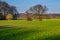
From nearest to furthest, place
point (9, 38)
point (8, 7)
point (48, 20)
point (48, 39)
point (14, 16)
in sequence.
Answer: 1. point (48, 39)
2. point (9, 38)
3. point (48, 20)
4. point (14, 16)
5. point (8, 7)

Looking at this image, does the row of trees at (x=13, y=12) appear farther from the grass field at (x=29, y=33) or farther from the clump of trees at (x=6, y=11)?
the grass field at (x=29, y=33)

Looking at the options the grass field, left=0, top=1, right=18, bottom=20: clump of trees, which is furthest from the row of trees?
the grass field

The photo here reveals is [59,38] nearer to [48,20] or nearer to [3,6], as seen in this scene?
[48,20]

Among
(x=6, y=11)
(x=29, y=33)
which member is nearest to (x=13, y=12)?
(x=6, y=11)

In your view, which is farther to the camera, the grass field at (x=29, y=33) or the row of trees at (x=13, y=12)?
the row of trees at (x=13, y=12)

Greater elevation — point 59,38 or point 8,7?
point 8,7

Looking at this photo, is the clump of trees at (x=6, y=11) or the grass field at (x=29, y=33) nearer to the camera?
the grass field at (x=29, y=33)

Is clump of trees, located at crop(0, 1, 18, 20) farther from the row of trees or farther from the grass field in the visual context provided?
the grass field

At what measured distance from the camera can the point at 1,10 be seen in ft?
134

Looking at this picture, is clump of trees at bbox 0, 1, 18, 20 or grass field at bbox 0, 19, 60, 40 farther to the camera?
clump of trees at bbox 0, 1, 18, 20

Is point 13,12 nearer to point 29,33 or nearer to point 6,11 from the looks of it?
point 6,11

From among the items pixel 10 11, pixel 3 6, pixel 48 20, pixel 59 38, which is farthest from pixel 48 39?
pixel 3 6

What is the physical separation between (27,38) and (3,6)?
29.4 meters

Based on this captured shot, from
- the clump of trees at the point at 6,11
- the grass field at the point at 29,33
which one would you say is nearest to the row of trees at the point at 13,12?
the clump of trees at the point at 6,11
